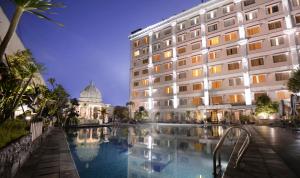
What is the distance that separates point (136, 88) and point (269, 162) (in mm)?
48444

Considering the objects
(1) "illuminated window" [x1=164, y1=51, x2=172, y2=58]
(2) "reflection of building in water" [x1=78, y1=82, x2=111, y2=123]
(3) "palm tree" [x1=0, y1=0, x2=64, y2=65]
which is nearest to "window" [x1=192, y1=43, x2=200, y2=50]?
(1) "illuminated window" [x1=164, y1=51, x2=172, y2=58]

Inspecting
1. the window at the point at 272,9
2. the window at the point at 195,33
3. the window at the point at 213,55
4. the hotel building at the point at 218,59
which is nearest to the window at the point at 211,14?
the hotel building at the point at 218,59

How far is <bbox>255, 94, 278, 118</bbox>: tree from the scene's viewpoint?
2695cm

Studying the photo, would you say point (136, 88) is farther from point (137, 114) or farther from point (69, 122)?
point (69, 122)

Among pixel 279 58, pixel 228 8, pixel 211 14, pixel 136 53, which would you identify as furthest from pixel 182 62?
pixel 279 58

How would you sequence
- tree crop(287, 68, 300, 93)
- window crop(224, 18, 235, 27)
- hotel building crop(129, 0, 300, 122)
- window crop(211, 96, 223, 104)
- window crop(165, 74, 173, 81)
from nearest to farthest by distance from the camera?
tree crop(287, 68, 300, 93)
hotel building crop(129, 0, 300, 122)
window crop(211, 96, 223, 104)
window crop(224, 18, 235, 27)
window crop(165, 74, 173, 81)

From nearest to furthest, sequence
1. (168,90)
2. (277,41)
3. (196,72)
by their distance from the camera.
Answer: (277,41) < (196,72) < (168,90)

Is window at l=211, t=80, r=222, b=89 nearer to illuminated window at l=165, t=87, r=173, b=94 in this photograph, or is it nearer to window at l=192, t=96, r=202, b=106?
window at l=192, t=96, r=202, b=106

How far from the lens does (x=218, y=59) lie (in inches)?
1476

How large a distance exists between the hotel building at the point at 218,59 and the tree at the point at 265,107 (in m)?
3.81

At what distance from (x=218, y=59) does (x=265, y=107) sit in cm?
1394

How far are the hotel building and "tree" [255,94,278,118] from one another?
381cm

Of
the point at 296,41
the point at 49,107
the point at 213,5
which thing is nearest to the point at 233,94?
the point at 296,41

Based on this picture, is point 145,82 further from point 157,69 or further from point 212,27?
point 212,27
